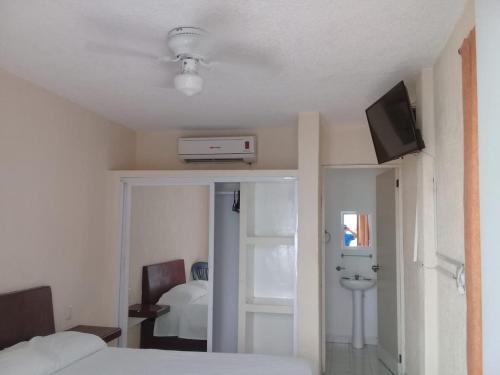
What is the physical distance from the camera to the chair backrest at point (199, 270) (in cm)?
413

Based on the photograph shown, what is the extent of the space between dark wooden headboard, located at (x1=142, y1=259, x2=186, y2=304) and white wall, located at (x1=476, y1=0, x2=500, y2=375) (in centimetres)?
360

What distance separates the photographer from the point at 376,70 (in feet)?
9.00

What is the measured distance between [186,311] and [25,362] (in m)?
1.93

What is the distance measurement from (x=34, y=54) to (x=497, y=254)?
262 cm

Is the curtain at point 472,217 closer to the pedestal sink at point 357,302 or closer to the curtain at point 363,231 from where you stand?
the pedestal sink at point 357,302

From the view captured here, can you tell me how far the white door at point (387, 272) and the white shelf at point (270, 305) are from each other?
1.04 m

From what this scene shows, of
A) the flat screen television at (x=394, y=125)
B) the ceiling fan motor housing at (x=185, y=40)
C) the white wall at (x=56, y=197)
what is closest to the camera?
the ceiling fan motor housing at (x=185, y=40)

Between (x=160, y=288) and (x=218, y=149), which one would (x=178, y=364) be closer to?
(x=160, y=288)

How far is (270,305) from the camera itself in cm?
400

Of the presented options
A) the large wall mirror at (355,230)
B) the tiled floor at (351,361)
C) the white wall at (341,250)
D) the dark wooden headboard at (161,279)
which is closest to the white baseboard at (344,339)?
the white wall at (341,250)

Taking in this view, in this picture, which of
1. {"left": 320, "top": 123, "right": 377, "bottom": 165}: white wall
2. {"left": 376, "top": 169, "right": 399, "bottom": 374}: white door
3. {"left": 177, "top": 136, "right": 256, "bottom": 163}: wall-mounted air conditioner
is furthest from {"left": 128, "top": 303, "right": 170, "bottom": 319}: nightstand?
{"left": 376, "top": 169, "right": 399, "bottom": 374}: white door

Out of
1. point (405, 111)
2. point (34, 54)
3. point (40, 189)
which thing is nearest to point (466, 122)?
point (405, 111)

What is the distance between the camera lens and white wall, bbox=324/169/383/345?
222 inches

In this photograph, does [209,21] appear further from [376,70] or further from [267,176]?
[267,176]
